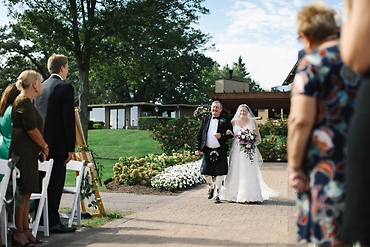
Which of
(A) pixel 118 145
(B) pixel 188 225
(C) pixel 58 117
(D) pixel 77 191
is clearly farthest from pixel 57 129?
(A) pixel 118 145

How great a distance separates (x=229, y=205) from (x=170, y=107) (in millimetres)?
49061

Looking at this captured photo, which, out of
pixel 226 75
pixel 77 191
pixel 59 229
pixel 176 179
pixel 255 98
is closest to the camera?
pixel 59 229

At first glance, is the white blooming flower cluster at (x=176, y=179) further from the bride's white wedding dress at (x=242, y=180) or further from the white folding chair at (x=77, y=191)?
the white folding chair at (x=77, y=191)

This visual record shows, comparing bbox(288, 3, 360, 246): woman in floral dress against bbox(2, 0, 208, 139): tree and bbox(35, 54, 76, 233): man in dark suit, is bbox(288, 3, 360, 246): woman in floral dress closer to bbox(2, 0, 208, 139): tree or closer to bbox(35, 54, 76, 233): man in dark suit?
bbox(35, 54, 76, 233): man in dark suit

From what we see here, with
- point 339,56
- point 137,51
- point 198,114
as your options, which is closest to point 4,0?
point 137,51

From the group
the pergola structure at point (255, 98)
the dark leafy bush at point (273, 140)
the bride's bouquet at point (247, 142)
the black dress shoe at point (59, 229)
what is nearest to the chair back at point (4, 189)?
the black dress shoe at point (59, 229)

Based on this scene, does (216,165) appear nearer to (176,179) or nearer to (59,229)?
(176,179)

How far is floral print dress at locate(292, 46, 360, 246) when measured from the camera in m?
2.97

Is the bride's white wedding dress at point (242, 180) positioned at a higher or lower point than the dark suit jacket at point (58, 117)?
lower

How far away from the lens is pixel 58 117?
7.34 metres

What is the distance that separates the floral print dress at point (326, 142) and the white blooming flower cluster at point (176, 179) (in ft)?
32.6

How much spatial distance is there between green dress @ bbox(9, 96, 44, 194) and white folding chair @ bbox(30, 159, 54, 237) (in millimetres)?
525

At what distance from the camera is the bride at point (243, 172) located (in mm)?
10859

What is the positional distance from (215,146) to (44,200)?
5.21m
